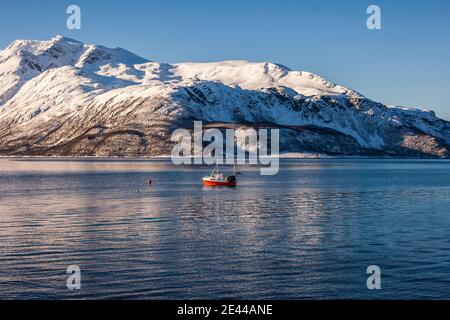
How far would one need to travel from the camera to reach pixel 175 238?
205ft

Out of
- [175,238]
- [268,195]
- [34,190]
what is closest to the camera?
[175,238]

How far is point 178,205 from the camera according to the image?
9812 centimetres

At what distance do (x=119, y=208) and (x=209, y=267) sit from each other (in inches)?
1838

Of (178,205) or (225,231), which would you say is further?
(178,205)

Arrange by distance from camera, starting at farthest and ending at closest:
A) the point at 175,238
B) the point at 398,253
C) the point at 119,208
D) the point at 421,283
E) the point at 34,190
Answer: the point at 34,190 → the point at 119,208 → the point at 175,238 → the point at 398,253 → the point at 421,283

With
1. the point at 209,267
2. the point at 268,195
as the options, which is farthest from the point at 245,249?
the point at 268,195

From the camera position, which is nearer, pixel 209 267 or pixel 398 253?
pixel 209 267

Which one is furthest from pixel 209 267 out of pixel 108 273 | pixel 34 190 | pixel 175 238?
pixel 34 190
